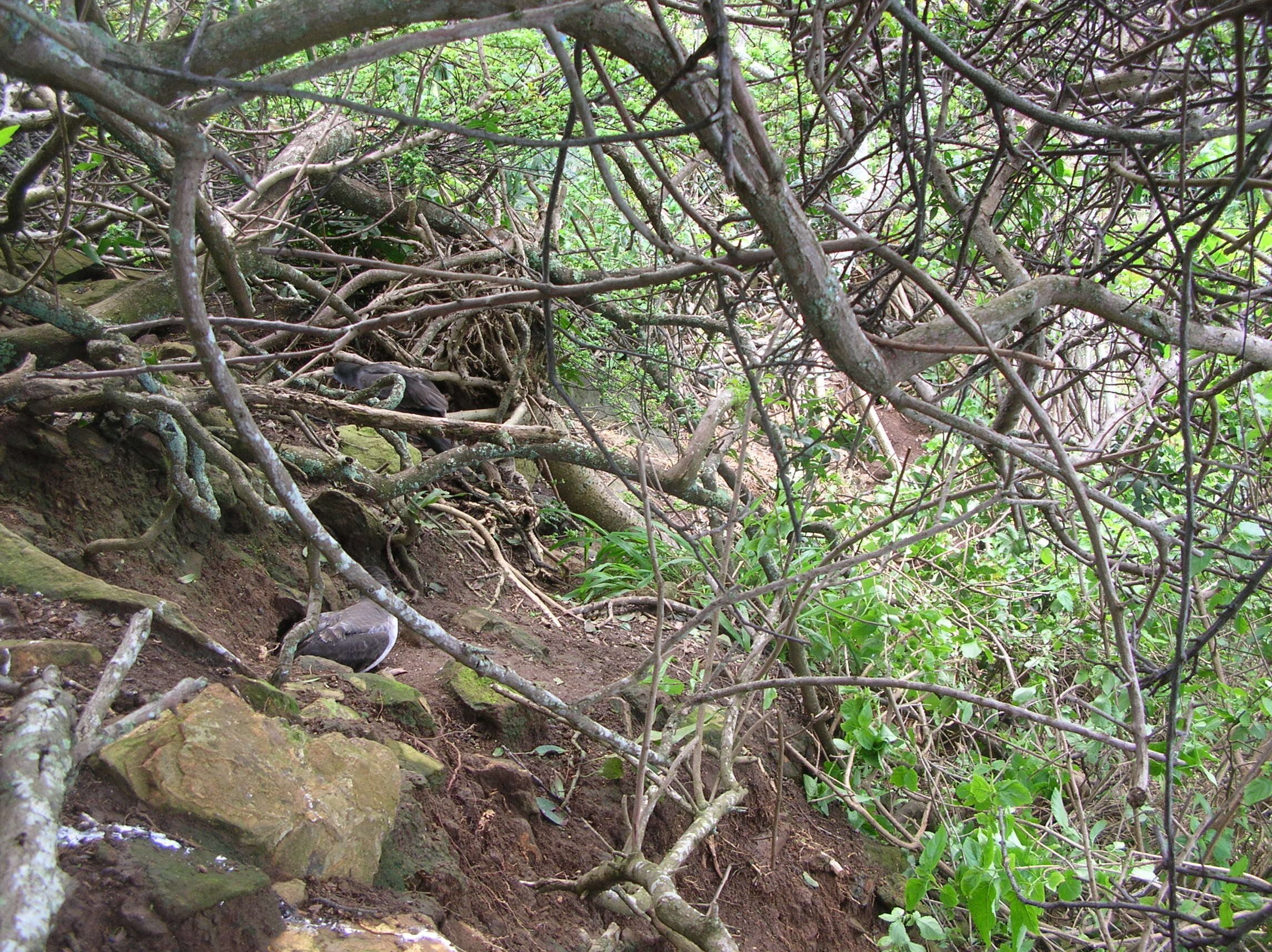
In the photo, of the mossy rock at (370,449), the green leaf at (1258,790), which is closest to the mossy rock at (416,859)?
the green leaf at (1258,790)

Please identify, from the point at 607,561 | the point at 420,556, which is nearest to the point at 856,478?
the point at 607,561

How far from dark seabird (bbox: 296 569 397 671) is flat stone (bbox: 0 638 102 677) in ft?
2.96

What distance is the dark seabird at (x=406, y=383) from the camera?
397 centimetres

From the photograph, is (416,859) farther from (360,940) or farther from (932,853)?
(932,853)

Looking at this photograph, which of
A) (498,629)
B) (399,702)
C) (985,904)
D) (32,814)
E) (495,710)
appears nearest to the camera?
(32,814)

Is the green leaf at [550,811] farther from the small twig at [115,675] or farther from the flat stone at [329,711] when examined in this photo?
the small twig at [115,675]

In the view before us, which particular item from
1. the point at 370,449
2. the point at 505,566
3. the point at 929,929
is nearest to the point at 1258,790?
the point at 929,929

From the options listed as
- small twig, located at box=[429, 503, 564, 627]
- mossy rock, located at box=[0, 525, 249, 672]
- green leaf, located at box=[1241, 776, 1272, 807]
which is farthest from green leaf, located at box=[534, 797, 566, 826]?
green leaf, located at box=[1241, 776, 1272, 807]

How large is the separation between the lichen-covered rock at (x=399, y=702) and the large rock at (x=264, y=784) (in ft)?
1.62

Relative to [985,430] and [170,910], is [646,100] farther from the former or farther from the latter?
[170,910]

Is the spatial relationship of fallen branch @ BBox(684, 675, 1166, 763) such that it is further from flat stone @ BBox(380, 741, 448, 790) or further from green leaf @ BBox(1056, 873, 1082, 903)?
flat stone @ BBox(380, 741, 448, 790)

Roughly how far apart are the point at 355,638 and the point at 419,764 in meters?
0.78

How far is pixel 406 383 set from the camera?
13.3 ft

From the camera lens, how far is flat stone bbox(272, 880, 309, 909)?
4.61 feet
